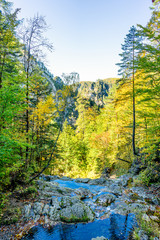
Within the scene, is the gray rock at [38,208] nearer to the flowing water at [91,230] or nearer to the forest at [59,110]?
the flowing water at [91,230]

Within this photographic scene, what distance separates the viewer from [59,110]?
841cm

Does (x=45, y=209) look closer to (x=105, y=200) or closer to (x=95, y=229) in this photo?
(x=95, y=229)

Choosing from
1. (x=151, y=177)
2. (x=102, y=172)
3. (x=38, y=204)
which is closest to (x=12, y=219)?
(x=38, y=204)

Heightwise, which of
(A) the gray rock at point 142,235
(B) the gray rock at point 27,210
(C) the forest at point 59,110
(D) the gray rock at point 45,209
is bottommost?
(D) the gray rock at point 45,209

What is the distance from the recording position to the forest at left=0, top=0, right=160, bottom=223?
5.98m

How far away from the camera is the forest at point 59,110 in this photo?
236 inches

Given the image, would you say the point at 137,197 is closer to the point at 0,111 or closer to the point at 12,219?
the point at 12,219

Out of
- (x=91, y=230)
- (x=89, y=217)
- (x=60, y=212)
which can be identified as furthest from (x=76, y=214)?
(x=91, y=230)

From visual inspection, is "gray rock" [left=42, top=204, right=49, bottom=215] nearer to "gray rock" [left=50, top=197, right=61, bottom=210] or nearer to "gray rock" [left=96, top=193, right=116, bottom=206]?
"gray rock" [left=50, top=197, right=61, bottom=210]

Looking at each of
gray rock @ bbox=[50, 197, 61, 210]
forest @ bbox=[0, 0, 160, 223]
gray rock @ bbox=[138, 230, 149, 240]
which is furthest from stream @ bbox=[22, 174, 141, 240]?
forest @ bbox=[0, 0, 160, 223]

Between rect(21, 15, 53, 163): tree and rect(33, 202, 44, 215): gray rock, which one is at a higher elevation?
rect(21, 15, 53, 163): tree

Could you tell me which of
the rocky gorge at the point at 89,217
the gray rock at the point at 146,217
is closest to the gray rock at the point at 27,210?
the rocky gorge at the point at 89,217

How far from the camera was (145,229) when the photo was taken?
4.89 m

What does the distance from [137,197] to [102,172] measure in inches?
491
